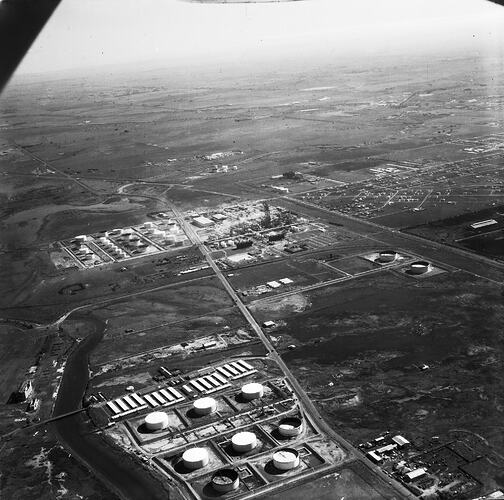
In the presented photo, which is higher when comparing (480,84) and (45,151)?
(480,84)

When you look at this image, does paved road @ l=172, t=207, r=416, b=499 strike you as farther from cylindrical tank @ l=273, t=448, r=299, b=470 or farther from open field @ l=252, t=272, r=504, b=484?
cylindrical tank @ l=273, t=448, r=299, b=470

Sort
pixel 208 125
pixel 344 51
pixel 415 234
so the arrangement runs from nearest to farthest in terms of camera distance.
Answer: pixel 415 234, pixel 208 125, pixel 344 51

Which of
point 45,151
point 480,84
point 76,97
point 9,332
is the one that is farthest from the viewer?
point 76,97

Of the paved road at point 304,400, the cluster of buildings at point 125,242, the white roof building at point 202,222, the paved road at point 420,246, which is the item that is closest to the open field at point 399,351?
the paved road at point 304,400

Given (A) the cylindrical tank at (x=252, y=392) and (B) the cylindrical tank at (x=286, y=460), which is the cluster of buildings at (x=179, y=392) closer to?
(A) the cylindrical tank at (x=252, y=392)

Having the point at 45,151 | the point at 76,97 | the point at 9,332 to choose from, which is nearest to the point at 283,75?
the point at 76,97

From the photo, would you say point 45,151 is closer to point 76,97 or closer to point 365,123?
point 365,123

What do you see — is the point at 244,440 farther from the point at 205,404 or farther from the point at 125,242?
the point at 125,242
